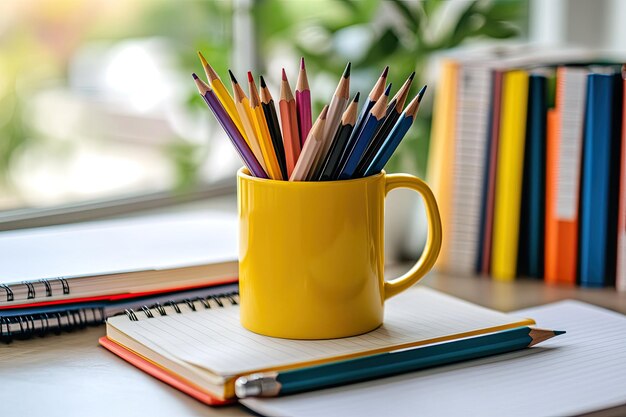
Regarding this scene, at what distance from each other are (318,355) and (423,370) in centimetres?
8

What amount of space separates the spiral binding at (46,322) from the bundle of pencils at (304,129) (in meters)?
0.21

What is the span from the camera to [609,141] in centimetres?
94

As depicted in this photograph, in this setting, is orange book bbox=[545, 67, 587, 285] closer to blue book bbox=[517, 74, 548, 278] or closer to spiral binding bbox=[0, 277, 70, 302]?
blue book bbox=[517, 74, 548, 278]

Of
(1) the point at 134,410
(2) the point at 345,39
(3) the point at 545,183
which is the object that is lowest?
(1) the point at 134,410

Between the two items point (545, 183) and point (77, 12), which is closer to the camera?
point (545, 183)

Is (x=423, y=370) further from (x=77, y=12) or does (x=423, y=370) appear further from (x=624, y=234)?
(x=77, y=12)

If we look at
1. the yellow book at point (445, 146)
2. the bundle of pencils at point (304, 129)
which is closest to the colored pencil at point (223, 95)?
the bundle of pencils at point (304, 129)

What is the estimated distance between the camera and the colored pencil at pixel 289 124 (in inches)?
25.8

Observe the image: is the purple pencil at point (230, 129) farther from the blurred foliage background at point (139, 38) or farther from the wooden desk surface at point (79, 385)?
the blurred foliage background at point (139, 38)

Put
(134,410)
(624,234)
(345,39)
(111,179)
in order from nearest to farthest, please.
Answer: (134,410) < (624,234) < (345,39) < (111,179)

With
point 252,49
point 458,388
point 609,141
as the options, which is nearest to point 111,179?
point 252,49

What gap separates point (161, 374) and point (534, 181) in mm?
510

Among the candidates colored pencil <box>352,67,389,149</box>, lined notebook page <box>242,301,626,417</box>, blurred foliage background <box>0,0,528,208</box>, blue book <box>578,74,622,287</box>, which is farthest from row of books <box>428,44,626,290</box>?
colored pencil <box>352,67,389,149</box>

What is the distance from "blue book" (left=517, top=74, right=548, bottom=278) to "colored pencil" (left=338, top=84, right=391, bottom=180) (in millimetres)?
372
